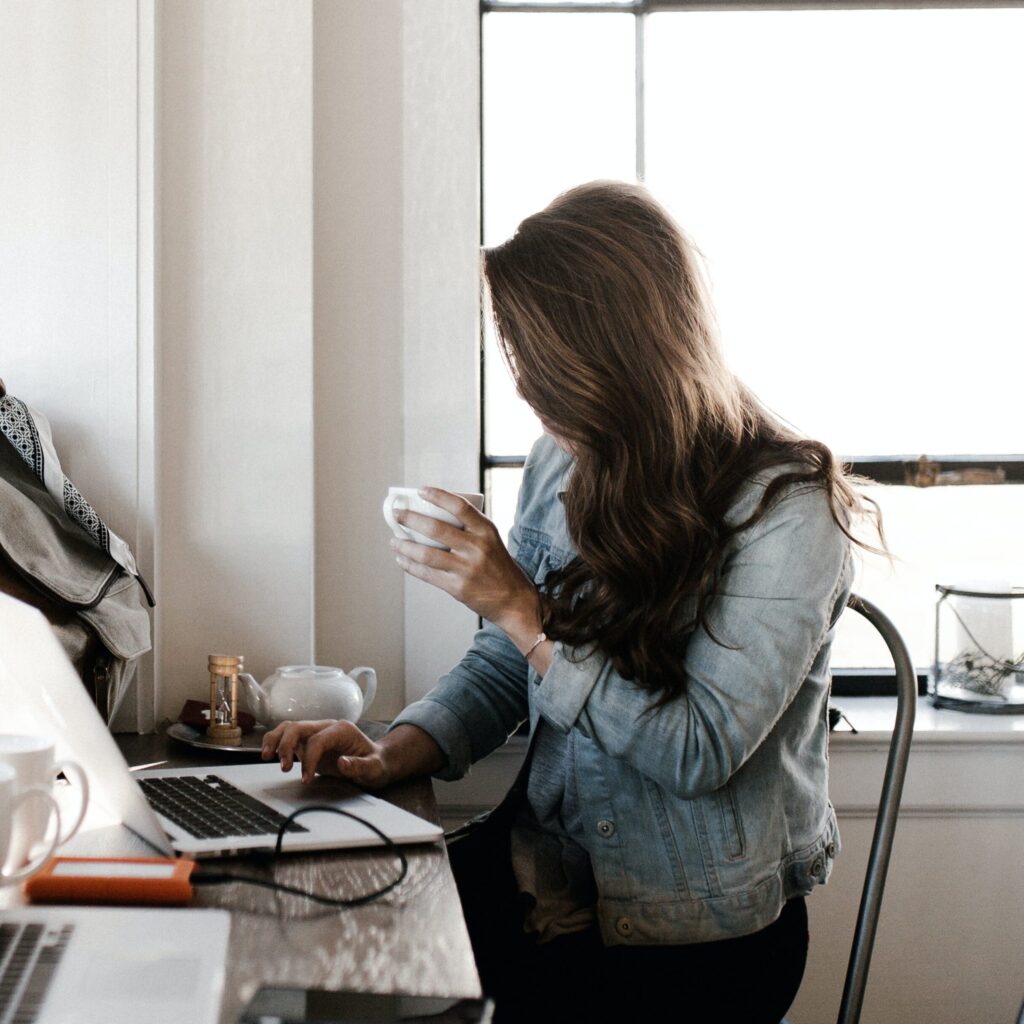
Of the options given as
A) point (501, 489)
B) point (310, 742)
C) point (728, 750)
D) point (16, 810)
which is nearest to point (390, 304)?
point (501, 489)

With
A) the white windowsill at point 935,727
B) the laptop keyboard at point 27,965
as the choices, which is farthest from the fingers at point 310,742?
the white windowsill at point 935,727

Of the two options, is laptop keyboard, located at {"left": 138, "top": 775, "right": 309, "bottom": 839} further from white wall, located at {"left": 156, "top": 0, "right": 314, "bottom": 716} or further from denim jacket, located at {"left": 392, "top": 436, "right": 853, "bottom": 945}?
white wall, located at {"left": 156, "top": 0, "right": 314, "bottom": 716}

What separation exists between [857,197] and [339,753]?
1420mm

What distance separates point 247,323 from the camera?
6.13 feet

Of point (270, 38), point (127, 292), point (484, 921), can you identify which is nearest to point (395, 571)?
point (127, 292)

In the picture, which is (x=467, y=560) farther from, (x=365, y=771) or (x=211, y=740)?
(x=211, y=740)

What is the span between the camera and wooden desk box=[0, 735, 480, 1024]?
76 centimetres

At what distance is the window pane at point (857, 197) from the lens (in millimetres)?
2107

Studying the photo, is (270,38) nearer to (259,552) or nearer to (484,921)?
(259,552)

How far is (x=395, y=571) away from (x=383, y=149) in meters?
0.70

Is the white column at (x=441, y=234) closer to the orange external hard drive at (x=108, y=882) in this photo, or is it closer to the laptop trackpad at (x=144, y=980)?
the orange external hard drive at (x=108, y=882)

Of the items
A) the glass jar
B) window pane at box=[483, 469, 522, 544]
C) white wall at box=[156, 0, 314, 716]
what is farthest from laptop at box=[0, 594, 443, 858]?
the glass jar

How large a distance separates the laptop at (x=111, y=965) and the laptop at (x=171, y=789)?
149 millimetres

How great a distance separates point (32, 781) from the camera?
900 mm
